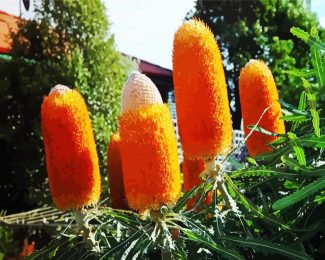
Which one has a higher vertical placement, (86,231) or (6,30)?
(6,30)

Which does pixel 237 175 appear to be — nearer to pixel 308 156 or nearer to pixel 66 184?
pixel 308 156

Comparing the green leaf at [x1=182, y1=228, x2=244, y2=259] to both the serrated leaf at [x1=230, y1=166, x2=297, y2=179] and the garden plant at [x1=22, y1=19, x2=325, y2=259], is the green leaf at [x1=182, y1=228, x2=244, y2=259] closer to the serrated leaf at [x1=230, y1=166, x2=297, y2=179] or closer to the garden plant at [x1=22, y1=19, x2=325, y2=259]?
the garden plant at [x1=22, y1=19, x2=325, y2=259]

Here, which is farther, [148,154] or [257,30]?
[257,30]

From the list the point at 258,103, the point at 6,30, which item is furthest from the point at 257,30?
the point at 258,103

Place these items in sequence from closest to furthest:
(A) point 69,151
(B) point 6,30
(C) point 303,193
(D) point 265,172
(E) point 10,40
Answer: (C) point 303,193, (D) point 265,172, (A) point 69,151, (E) point 10,40, (B) point 6,30

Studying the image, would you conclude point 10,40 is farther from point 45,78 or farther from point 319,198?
point 319,198

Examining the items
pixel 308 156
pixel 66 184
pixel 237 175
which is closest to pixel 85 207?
pixel 66 184
